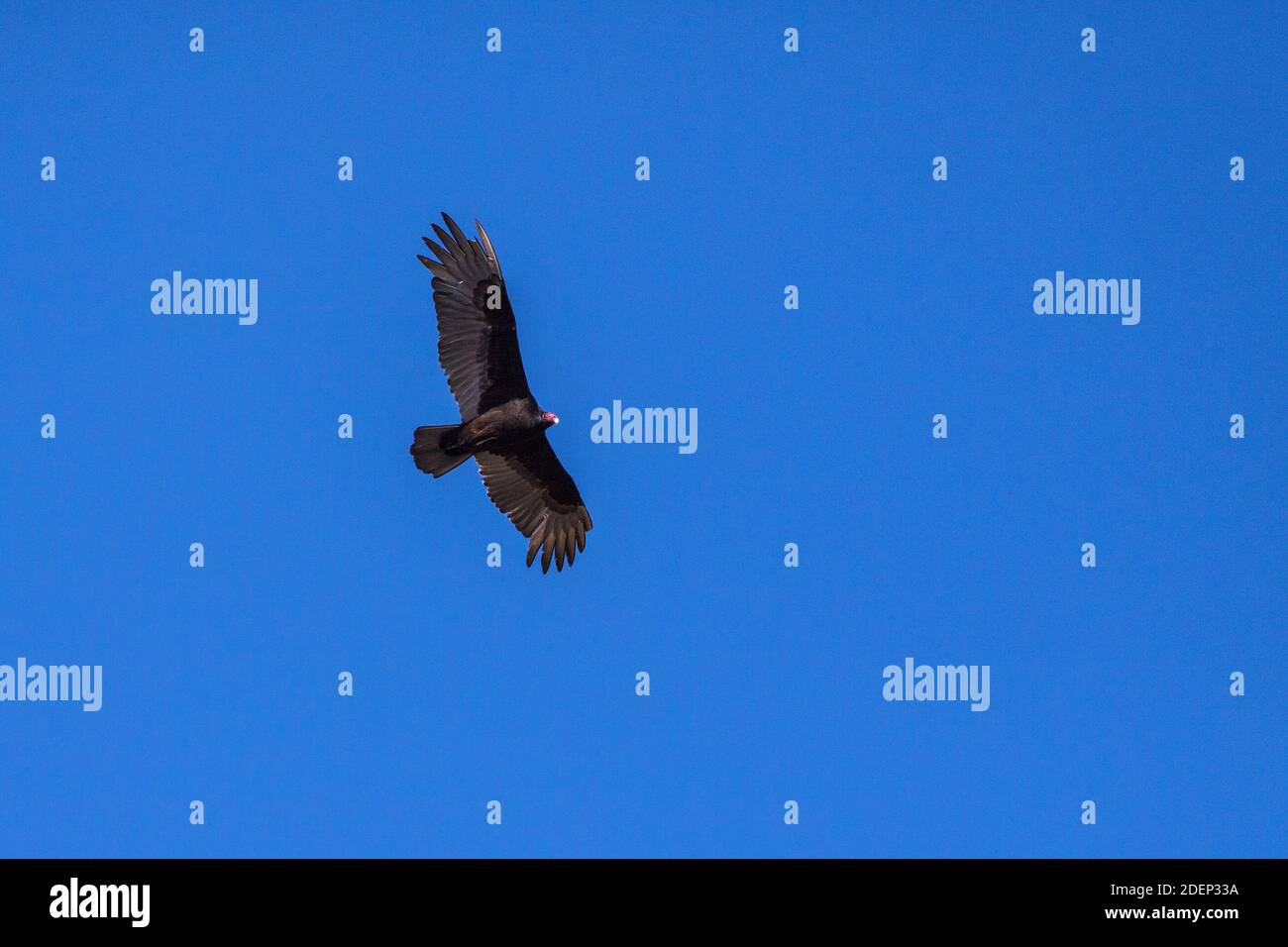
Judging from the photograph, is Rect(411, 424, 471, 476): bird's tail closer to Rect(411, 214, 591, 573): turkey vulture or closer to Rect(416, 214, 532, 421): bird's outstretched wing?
Rect(411, 214, 591, 573): turkey vulture

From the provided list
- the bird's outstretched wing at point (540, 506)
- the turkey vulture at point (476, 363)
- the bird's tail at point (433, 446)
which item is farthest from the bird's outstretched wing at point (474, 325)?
the bird's outstretched wing at point (540, 506)

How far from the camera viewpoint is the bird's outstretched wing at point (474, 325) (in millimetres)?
16672

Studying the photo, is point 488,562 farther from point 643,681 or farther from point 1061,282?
A: point 1061,282

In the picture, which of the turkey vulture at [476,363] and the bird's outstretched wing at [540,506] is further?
the bird's outstretched wing at [540,506]

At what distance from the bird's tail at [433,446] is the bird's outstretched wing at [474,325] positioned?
0.34m

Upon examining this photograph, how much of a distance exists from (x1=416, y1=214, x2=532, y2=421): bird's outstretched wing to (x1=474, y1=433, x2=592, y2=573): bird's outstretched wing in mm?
1087

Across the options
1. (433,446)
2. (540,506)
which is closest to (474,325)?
(433,446)

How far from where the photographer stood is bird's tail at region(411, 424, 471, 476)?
55.1 ft

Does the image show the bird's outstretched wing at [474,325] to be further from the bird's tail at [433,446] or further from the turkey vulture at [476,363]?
the bird's tail at [433,446]

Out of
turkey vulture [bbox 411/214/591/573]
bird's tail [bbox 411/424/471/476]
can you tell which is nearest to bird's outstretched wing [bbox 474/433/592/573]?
turkey vulture [bbox 411/214/591/573]

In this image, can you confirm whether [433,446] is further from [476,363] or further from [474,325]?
[474,325]

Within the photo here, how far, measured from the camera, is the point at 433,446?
16797 mm

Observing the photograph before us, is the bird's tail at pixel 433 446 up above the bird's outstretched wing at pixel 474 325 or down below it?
below
